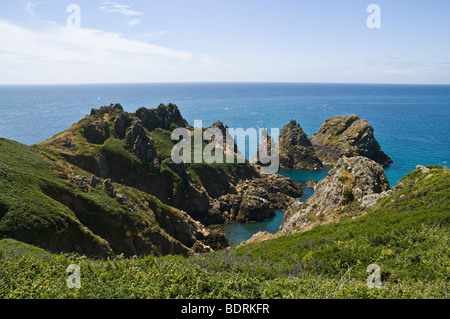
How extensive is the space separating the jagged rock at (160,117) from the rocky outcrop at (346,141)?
5886 cm

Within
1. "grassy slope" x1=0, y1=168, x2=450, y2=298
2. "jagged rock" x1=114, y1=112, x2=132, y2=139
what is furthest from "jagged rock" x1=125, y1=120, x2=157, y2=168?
"grassy slope" x1=0, y1=168, x2=450, y2=298

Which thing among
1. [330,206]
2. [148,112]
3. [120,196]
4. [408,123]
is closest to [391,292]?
[330,206]

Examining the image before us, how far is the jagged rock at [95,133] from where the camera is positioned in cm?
6768

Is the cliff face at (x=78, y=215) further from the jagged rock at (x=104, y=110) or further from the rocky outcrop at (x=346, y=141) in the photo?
the rocky outcrop at (x=346, y=141)

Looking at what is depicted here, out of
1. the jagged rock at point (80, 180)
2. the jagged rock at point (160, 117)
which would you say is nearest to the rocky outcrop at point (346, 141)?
the jagged rock at point (160, 117)

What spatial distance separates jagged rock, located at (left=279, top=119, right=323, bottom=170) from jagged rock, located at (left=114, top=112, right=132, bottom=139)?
56.9 metres

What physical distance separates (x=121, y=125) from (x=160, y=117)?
57.5ft

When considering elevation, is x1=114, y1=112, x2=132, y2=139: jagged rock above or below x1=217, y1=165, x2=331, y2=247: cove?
above

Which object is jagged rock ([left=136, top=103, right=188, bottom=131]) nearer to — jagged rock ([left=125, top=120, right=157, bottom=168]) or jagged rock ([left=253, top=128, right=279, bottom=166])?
jagged rock ([left=125, top=120, right=157, bottom=168])

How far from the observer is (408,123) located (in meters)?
160

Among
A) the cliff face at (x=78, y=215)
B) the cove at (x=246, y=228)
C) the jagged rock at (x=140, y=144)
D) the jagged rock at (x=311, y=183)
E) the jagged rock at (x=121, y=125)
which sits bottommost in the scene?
the cove at (x=246, y=228)

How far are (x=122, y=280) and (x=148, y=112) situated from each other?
77.8m

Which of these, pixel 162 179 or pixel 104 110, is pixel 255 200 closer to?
pixel 162 179

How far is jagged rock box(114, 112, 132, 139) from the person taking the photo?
73.4 m
